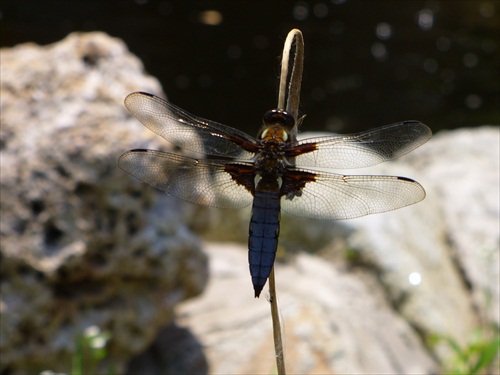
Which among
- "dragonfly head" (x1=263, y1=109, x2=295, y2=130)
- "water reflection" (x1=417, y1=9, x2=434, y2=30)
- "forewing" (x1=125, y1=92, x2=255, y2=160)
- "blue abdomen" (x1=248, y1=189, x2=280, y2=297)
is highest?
"water reflection" (x1=417, y1=9, x2=434, y2=30)

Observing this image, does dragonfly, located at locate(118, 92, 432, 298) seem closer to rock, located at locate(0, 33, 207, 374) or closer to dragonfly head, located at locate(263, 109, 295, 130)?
dragonfly head, located at locate(263, 109, 295, 130)

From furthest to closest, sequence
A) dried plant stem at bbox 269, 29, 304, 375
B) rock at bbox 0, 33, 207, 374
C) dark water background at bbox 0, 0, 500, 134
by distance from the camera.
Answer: dark water background at bbox 0, 0, 500, 134, rock at bbox 0, 33, 207, 374, dried plant stem at bbox 269, 29, 304, 375

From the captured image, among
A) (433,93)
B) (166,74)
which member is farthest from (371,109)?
(166,74)

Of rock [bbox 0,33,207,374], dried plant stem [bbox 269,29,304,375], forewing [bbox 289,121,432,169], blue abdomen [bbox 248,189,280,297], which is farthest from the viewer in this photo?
rock [bbox 0,33,207,374]

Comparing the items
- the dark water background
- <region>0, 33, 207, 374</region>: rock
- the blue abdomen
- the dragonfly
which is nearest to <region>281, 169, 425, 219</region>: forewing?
the dragonfly

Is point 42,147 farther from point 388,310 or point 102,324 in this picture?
point 388,310

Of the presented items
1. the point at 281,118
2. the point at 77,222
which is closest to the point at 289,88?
the point at 281,118
